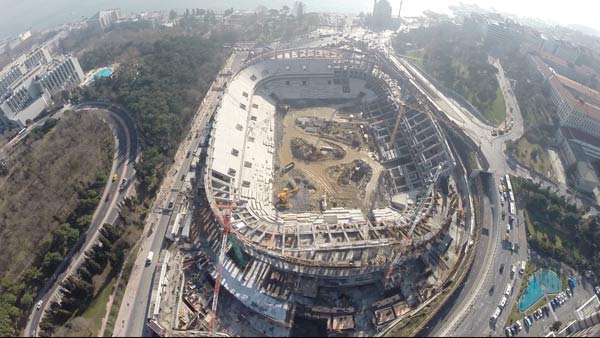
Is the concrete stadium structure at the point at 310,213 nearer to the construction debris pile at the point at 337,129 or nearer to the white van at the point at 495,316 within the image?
the construction debris pile at the point at 337,129

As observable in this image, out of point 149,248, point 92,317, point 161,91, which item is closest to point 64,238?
point 149,248

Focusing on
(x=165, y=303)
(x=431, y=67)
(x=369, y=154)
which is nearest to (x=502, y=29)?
(x=431, y=67)

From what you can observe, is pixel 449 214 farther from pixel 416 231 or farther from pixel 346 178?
pixel 346 178

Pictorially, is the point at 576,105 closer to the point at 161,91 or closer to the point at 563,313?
the point at 563,313

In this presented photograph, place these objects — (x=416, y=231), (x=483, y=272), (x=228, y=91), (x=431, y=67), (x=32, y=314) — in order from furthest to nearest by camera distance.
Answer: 1. (x=431, y=67)
2. (x=228, y=91)
3. (x=416, y=231)
4. (x=483, y=272)
5. (x=32, y=314)

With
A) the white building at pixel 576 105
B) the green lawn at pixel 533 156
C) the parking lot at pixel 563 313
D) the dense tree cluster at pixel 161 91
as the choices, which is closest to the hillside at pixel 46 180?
the dense tree cluster at pixel 161 91

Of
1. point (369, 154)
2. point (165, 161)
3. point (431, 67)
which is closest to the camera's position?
point (165, 161)

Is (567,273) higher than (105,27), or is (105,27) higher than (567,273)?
(105,27)
